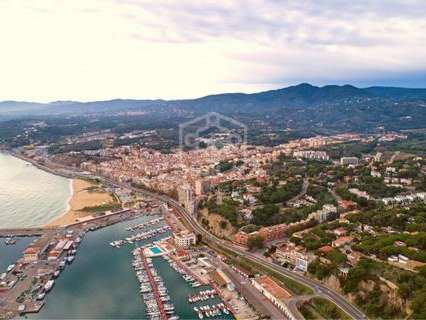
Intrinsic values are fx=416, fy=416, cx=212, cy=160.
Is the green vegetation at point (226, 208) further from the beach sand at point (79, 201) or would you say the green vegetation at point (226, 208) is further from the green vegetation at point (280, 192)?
the beach sand at point (79, 201)

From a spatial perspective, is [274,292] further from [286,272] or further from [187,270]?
[187,270]

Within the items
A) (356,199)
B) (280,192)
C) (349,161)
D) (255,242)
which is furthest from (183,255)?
(349,161)

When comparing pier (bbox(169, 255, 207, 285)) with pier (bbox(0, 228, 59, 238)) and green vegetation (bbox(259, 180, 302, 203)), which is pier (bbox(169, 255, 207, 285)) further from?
pier (bbox(0, 228, 59, 238))

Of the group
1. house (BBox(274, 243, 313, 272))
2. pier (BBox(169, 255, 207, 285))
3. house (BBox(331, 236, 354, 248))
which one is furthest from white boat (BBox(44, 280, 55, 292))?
house (BBox(331, 236, 354, 248))

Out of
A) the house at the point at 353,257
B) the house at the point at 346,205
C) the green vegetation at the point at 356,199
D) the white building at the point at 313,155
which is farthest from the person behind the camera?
the white building at the point at 313,155

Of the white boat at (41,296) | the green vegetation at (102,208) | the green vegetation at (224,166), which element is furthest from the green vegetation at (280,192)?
the white boat at (41,296)
